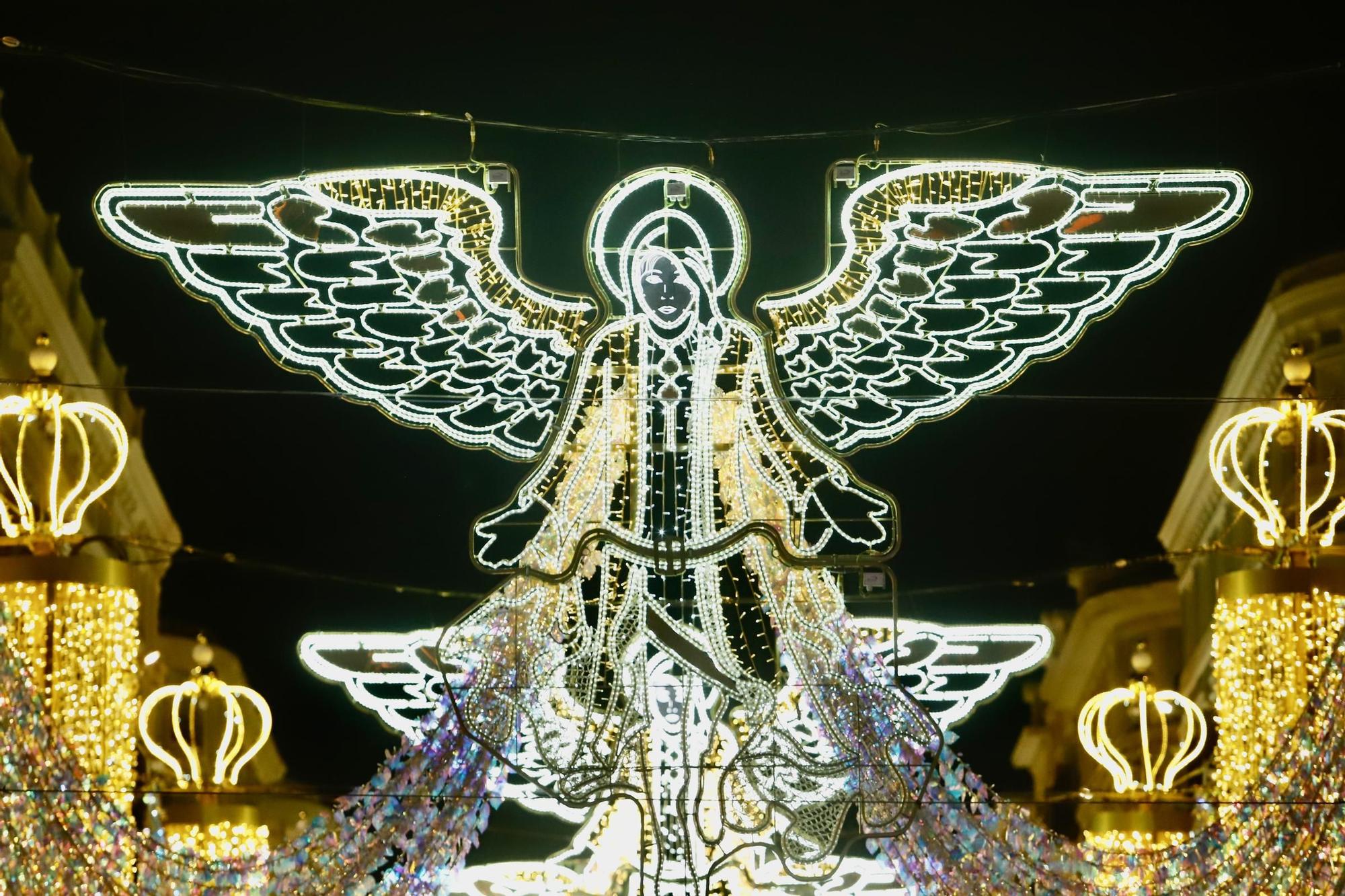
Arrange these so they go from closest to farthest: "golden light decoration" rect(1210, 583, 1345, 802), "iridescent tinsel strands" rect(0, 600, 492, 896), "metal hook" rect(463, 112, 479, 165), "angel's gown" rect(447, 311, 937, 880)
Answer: "iridescent tinsel strands" rect(0, 600, 492, 896) → "angel's gown" rect(447, 311, 937, 880) → "golden light decoration" rect(1210, 583, 1345, 802) → "metal hook" rect(463, 112, 479, 165)

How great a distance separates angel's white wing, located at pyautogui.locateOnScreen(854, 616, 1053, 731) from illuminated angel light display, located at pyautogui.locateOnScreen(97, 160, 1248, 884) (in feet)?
1.27

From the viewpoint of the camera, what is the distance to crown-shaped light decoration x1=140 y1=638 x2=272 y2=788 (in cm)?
723

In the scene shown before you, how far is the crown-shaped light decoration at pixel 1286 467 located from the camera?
712 cm

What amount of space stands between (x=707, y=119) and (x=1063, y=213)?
1280 mm

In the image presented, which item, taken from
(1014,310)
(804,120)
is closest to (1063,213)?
(1014,310)

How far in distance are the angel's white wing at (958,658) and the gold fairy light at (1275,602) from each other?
66 cm

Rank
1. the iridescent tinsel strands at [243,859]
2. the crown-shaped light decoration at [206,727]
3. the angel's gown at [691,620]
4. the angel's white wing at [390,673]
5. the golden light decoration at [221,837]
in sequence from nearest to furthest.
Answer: the iridescent tinsel strands at [243,859]
the angel's gown at [691,620]
the golden light decoration at [221,837]
the crown-shaped light decoration at [206,727]
the angel's white wing at [390,673]

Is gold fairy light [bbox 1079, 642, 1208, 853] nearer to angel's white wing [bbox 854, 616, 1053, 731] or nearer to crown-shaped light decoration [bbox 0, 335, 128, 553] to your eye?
angel's white wing [bbox 854, 616, 1053, 731]

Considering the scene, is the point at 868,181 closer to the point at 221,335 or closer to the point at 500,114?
the point at 500,114

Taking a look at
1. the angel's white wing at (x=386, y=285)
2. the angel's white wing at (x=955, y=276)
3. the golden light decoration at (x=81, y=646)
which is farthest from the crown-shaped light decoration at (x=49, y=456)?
the angel's white wing at (x=955, y=276)

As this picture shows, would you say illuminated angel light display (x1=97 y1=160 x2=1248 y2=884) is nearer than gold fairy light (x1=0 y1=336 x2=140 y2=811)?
No

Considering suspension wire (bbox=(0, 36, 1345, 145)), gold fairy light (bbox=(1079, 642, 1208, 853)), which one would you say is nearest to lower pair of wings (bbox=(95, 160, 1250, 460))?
suspension wire (bbox=(0, 36, 1345, 145))

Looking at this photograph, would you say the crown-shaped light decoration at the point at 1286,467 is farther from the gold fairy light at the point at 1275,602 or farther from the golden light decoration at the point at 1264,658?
the golden light decoration at the point at 1264,658

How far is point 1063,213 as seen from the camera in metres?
7.38
